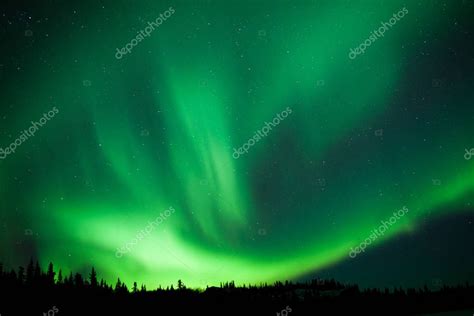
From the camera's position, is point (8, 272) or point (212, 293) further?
point (212, 293)

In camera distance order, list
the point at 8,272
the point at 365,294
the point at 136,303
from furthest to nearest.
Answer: the point at 365,294
the point at 136,303
the point at 8,272

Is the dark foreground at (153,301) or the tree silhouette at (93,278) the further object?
the tree silhouette at (93,278)

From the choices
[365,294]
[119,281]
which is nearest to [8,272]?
[119,281]

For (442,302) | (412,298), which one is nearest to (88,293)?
(412,298)

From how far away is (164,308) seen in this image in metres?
124

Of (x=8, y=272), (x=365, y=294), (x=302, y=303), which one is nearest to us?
(x=8, y=272)

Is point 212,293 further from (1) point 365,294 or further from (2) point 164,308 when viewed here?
(1) point 365,294

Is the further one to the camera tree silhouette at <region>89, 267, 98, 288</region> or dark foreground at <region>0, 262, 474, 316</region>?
tree silhouette at <region>89, 267, 98, 288</region>

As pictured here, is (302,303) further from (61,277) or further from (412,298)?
(61,277)

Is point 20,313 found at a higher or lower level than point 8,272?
lower

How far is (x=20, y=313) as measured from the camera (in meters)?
96.3

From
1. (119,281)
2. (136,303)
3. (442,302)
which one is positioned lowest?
(442,302)

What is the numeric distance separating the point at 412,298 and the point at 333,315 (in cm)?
6237

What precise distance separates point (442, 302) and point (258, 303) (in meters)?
104
